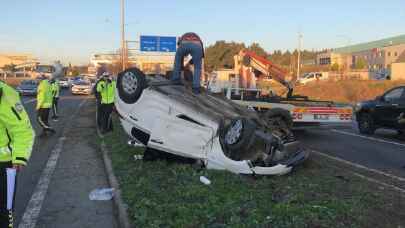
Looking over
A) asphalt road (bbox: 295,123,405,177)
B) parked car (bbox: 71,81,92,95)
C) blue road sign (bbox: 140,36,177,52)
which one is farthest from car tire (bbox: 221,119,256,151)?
parked car (bbox: 71,81,92,95)

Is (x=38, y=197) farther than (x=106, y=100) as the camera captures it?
No

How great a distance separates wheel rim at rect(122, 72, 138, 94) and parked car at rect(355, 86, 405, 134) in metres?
8.66

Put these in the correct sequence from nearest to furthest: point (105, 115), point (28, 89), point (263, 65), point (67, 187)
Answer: point (67, 187), point (105, 115), point (263, 65), point (28, 89)

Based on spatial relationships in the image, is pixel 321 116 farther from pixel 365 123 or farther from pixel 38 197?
pixel 38 197

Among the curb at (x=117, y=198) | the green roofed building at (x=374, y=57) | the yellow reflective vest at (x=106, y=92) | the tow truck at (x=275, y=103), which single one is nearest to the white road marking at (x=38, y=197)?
the curb at (x=117, y=198)

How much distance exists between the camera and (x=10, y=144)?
12.6 ft

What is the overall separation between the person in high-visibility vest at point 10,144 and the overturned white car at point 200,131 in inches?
133

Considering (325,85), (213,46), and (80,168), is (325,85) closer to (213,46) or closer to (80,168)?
(80,168)

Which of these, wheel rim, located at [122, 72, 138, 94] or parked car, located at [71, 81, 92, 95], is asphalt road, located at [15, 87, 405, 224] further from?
parked car, located at [71, 81, 92, 95]

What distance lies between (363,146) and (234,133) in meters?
6.36

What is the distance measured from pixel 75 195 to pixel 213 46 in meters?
73.9

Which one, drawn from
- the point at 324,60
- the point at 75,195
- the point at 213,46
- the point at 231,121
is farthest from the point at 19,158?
the point at 324,60

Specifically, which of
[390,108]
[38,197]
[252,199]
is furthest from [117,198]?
[390,108]

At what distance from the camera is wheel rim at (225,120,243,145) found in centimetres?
672
